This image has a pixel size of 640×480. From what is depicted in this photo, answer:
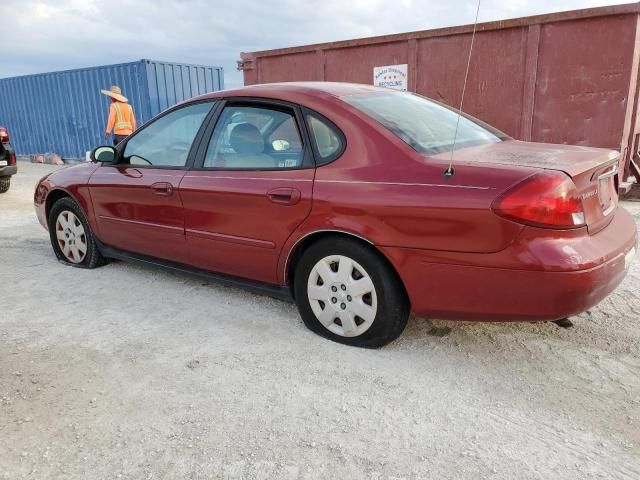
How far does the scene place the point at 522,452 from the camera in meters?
2.12

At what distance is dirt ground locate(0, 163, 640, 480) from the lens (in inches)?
82.3

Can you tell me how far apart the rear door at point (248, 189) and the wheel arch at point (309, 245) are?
8cm

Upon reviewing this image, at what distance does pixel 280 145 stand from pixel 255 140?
0.78ft

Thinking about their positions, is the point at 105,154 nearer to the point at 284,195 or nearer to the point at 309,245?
the point at 284,195

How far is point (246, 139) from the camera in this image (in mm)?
3418

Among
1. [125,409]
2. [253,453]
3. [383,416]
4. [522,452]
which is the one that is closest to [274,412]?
[253,453]

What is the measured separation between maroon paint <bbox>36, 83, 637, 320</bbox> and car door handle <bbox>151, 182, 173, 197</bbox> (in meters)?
0.09

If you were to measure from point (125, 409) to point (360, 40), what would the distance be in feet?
22.4

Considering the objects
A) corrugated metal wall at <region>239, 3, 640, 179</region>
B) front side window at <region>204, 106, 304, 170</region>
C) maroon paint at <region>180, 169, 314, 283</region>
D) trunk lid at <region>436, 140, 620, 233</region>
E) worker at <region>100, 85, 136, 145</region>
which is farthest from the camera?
worker at <region>100, 85, 136, 145</region>

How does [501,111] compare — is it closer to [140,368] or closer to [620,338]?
[620,338]

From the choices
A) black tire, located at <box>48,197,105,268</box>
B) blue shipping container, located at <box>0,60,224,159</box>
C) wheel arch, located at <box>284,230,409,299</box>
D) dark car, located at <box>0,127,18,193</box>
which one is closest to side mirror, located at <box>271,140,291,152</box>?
wheel arch, located at <box>284,230,409,299</box>

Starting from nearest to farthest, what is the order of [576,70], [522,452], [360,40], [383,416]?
[522,452] < [383,416] < [576,70] < [360,40]

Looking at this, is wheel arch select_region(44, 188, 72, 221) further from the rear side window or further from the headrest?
the rear side window

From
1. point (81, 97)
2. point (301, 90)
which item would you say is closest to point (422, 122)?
point (301, 90)
